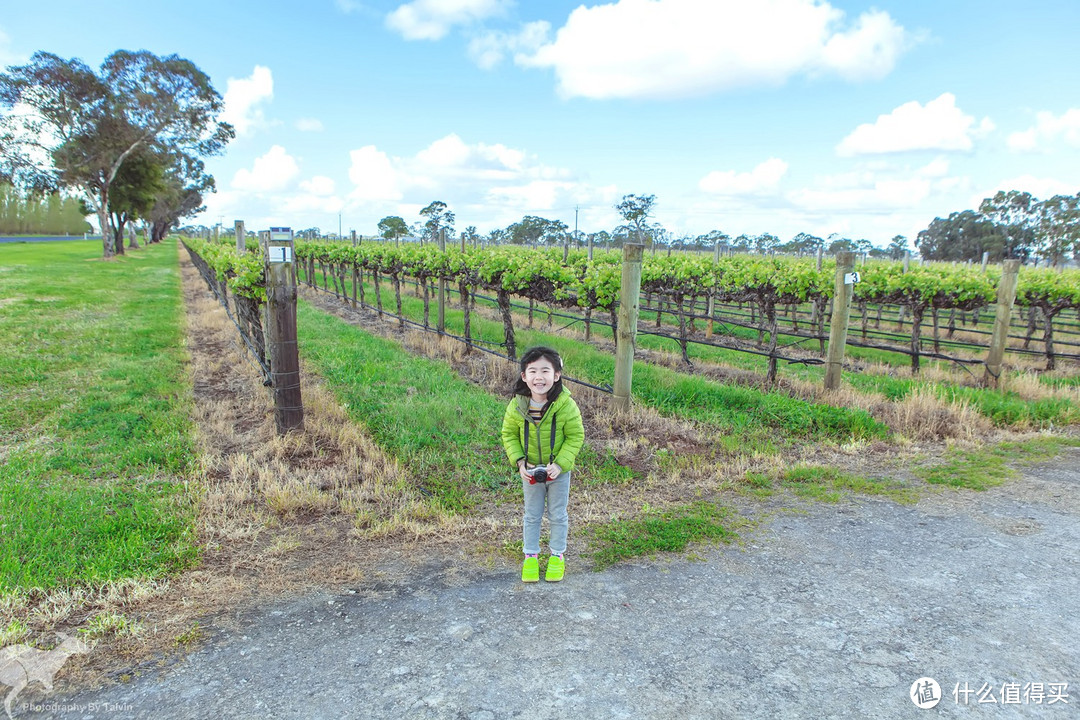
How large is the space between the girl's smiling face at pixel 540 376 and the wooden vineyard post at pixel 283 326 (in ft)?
10.4

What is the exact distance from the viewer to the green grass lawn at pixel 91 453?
344cm

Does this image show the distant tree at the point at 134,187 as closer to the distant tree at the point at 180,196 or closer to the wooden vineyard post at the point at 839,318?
the distant tree at the point at 180,196

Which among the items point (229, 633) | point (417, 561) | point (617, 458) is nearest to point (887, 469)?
point (617, 458)

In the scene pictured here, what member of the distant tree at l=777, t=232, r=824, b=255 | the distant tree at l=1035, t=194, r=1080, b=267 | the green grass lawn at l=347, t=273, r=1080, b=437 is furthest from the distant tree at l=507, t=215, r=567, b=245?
the green grass lawn at l=347, t=273, r=1080, b=437

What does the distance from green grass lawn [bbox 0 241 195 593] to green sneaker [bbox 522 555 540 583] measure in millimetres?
1970

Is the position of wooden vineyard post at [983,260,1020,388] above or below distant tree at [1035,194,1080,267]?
below

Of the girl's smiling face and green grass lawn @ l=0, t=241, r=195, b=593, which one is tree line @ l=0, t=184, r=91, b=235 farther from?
the girl's smiling face

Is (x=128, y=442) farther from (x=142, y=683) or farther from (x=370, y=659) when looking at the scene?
(x=370, y=659)

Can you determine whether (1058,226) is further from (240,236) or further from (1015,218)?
(240,236)

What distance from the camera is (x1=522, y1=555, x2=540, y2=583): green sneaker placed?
342 cm

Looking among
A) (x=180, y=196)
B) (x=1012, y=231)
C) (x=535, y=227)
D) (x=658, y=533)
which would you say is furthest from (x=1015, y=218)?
(x=180, y=196)

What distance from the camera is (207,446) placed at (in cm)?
538

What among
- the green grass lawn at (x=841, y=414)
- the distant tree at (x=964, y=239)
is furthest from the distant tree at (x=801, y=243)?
the green grass lawn at (x=841, y=414)

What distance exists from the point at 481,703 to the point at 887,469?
14.7 ft
